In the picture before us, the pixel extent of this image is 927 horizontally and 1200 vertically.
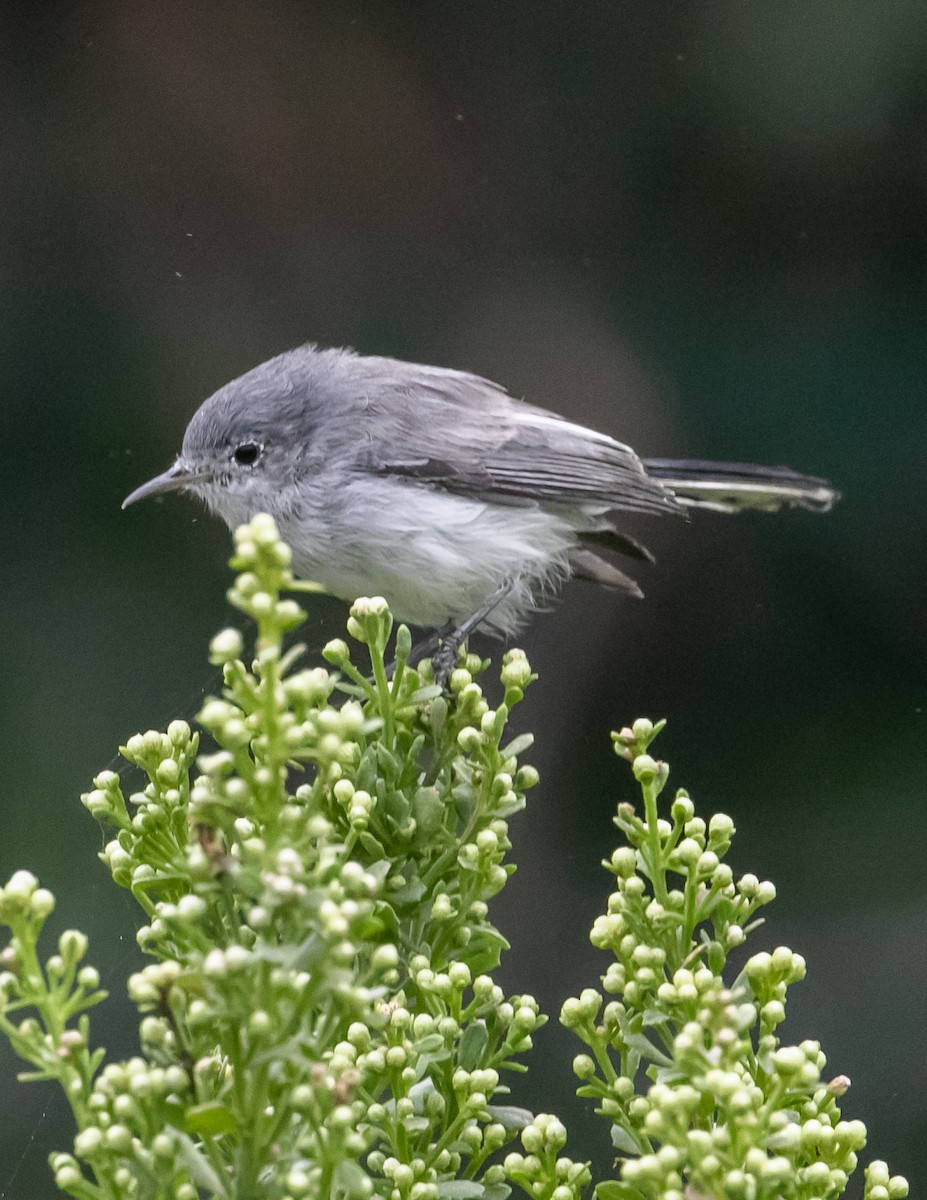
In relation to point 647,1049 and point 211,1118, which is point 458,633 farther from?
point 211,1118

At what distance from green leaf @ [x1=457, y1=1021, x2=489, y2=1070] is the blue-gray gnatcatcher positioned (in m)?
0.68

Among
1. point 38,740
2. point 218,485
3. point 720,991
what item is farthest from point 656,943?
point 38,740

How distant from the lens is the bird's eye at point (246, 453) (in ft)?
4.86

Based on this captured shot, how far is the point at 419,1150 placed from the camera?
0.79 metres

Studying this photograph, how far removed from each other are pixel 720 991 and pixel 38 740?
143 cm

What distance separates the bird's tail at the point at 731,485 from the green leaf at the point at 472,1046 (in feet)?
3.32

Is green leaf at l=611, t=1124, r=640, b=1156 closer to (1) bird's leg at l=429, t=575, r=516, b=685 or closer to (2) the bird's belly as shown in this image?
(1) bird's leg at l=429, t=575, r=516, b=685

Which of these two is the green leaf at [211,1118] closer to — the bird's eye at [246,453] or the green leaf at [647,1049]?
the green leaf at [647,1049]

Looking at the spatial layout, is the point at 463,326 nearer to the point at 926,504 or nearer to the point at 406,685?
the point at 926,504

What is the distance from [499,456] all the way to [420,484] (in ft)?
0.39

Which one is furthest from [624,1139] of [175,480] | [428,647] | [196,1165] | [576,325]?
[576,325]

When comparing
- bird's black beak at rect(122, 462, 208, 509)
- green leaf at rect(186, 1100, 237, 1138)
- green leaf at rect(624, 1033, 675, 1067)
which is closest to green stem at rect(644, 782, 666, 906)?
green leaf at rect(624, 1033, 675, 1067)

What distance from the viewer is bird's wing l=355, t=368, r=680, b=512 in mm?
1573

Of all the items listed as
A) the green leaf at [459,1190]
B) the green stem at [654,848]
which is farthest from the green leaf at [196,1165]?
the green stem at [654,848]
